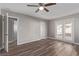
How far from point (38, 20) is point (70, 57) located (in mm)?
910

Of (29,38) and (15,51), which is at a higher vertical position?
(29,38)

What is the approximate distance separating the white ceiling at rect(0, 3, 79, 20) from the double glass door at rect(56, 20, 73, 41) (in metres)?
0.16

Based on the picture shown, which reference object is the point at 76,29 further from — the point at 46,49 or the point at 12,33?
the point at 12,33

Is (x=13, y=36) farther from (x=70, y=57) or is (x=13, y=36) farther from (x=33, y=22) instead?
(x=70, y=57)

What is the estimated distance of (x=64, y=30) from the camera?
5.78 feet

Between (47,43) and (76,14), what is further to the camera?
(47,43)

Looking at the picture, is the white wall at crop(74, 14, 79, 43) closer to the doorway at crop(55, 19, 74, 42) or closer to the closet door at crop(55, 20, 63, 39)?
the doorway at crop(55, 19, 74, 42)

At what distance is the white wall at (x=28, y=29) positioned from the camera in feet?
5.61

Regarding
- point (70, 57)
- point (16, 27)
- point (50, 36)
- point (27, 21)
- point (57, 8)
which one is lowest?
point (70, 57)

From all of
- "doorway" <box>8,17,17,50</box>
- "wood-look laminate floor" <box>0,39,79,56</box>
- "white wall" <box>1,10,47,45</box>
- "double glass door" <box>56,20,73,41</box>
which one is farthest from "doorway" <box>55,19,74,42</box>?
"doorway" <box>8,17,17,50</box>

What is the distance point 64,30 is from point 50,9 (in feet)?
1.60

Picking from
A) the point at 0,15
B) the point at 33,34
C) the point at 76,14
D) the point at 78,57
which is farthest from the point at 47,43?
the point at 0,15

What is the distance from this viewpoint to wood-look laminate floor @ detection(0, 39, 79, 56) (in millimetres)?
1663

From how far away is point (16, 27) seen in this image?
1.69 m
